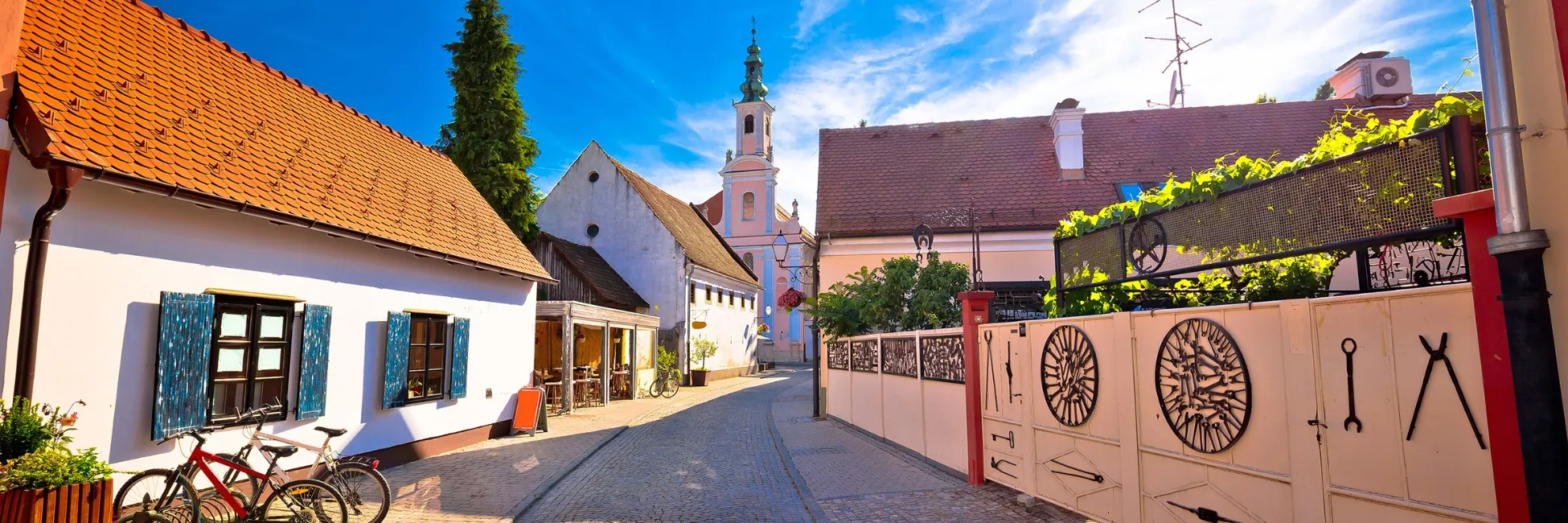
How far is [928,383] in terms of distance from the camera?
1040cm

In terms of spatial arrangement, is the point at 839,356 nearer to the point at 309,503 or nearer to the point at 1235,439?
the point at 309,503

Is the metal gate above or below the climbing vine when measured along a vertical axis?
Result: below

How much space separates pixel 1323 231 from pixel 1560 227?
4.51ft

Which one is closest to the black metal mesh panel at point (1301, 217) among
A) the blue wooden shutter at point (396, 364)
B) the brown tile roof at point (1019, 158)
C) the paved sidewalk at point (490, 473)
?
the paved sidewalk at point (490, 473)

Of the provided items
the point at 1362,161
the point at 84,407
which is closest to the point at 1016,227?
the point at 1362,161

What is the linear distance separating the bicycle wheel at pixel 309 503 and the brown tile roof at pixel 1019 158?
1194 centimetres

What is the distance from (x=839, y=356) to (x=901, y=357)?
4653mm

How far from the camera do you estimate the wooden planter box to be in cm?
463

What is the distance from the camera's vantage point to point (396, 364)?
1057cm

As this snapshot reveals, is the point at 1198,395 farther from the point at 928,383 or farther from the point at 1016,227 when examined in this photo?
the point at 1016,227

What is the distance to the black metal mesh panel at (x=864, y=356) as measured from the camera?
44.1ft

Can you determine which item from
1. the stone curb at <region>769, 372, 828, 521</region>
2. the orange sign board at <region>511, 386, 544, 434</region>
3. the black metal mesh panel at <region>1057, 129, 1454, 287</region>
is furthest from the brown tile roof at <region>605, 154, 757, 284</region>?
the black metal mesh panel at <region>1057, 129, 1454, 287</region>

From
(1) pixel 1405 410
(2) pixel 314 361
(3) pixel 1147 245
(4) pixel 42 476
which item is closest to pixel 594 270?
(2) pixel 314 361

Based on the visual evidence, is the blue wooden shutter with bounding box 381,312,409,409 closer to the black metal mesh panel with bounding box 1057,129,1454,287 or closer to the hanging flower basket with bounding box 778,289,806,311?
the hanging flower basket with bounding box 778,289,806,311
